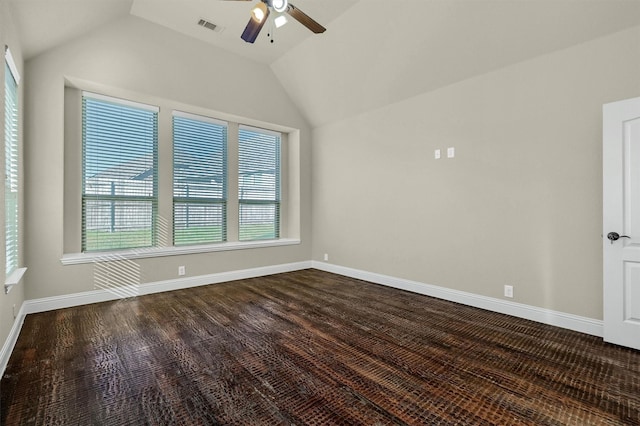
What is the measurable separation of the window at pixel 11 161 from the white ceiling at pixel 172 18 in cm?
52

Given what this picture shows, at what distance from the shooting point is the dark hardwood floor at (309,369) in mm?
1698

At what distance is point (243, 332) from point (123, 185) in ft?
9.10

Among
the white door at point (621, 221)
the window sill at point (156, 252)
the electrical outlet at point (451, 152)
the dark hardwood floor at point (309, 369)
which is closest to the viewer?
the dark hardwood floor at point (309, 369)

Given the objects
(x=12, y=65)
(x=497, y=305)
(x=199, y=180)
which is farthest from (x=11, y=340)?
(x=497, y=305)

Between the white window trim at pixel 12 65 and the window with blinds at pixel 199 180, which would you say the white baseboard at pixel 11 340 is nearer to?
the window with blinds at pixel 199 180

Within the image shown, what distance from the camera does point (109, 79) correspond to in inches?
148

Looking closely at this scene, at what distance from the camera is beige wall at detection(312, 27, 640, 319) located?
2.85 m

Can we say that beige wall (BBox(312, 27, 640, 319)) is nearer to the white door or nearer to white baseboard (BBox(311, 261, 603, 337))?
white baseboard (BBox(311, 261, 603, 337))

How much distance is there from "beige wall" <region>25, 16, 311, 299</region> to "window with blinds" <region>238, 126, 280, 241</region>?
398mm

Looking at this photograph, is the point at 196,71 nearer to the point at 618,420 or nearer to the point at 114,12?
the point at 114,12

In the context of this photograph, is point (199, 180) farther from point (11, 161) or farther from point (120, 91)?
point (11, 161)

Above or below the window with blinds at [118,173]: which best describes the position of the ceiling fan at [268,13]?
above

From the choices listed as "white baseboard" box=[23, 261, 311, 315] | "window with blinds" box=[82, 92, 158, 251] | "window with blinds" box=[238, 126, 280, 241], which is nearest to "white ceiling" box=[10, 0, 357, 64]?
"window with blinds" box=[82, 92, 158, 251]

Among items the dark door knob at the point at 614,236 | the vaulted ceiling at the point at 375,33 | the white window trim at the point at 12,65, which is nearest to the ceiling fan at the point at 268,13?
the vaulted ceiling at the point at 375,33
